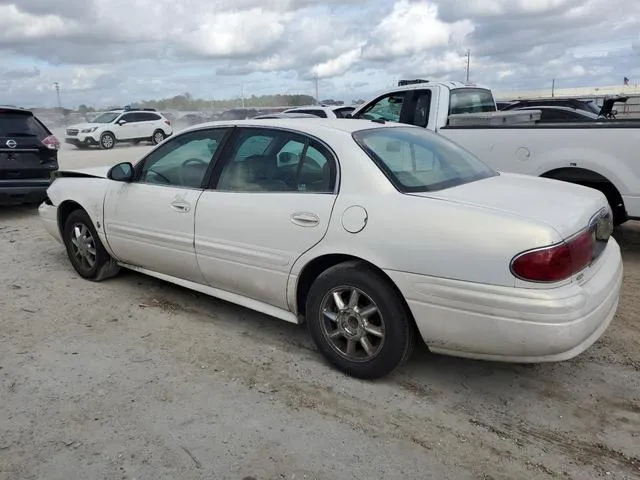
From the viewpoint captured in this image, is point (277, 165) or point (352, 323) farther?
point (277, 165)

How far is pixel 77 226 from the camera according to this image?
5.20m

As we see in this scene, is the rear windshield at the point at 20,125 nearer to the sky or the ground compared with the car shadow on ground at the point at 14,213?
nearer to the sky

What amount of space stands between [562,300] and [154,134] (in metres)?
24.1

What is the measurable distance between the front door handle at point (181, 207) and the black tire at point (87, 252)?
3.92 feet

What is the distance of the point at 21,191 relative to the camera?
7934mm

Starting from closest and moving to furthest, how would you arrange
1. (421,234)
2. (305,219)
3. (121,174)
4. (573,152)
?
(421,234) < (305,219) < (121,174) < (573,152)

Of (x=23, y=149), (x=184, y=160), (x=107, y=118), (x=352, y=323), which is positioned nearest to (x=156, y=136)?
(x=107, y=118)

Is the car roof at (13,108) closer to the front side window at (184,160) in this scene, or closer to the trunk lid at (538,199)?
the front side window at (184,160)

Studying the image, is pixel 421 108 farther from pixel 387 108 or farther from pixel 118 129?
pixel 118 129

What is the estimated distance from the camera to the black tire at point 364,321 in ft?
10.2

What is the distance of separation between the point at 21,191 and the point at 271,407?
6.42 metres

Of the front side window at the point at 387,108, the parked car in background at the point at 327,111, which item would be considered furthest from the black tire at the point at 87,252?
the parked car in background at the point at 327,111

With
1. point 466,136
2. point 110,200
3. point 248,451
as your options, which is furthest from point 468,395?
point 466,136

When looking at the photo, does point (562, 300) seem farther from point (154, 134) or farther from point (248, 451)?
point (154, 134)
